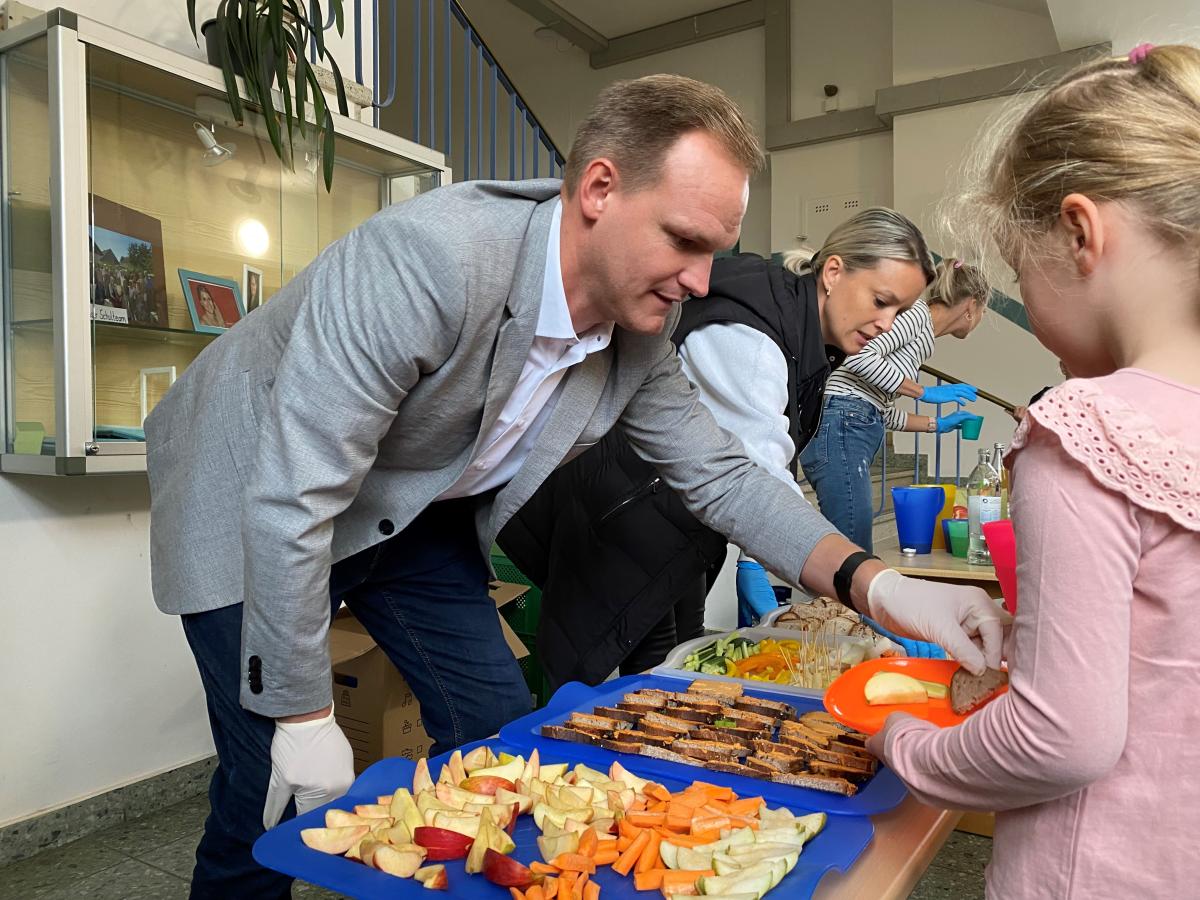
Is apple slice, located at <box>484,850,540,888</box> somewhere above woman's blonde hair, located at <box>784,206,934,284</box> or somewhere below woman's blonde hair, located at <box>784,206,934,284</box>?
below

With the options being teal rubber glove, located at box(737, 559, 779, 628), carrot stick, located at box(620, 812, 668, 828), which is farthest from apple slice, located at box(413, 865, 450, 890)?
teal rubber glove, located at box(737, 559, 779, 628)

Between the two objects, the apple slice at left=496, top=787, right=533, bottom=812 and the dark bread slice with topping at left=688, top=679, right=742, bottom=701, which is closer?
the apple slice at left=496, top=787, right=533, bottom=812

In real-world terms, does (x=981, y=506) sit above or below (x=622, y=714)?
above

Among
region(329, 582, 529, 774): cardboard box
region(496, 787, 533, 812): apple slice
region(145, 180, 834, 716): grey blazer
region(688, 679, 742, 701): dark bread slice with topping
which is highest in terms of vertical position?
region(145, 180, 834, 716): grey blazer

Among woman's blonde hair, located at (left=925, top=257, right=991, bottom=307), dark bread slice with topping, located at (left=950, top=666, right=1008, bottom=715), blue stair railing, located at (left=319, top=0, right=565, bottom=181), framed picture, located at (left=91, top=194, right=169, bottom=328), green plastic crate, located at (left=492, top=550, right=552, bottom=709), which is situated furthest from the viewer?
blue stair railing, located at (left=319, top=0, right=565, bottom=181)

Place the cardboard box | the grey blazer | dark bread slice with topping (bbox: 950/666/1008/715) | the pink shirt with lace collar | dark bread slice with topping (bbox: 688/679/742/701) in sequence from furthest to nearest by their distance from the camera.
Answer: the cardboard box
dark bread slice with topping (bbox: 688/679/742/701)
the grey blazer
dark bread slice with topping (bbox: 950/666/1008/715)
the pink shirt with lace collar

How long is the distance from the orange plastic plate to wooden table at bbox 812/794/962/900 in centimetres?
10

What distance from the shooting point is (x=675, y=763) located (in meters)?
1.19

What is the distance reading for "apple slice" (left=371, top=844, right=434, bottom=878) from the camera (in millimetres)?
907

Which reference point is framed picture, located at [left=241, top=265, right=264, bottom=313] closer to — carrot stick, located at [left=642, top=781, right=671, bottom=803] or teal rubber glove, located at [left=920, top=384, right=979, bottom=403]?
carrot stick, located at [left=642, top=781, right=671, bottom=803]

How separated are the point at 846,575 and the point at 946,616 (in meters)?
0.20

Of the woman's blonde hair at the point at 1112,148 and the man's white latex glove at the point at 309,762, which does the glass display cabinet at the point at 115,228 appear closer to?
the man's white latex glove at the point at 309,762

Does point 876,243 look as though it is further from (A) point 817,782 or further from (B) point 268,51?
(B) point 268,51

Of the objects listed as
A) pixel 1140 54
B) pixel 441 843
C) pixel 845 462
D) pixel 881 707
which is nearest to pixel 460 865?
pixel 441 843
